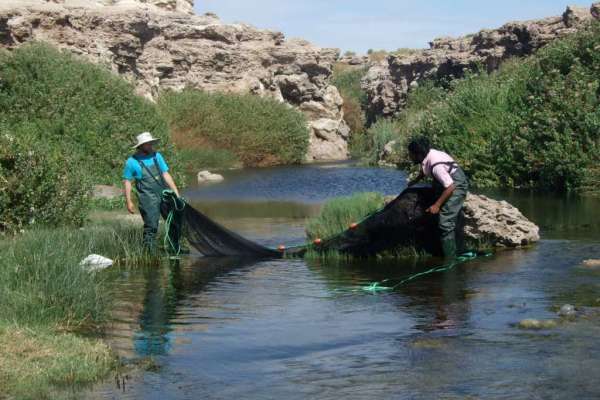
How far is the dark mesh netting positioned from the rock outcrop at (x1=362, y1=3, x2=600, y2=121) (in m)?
31.3

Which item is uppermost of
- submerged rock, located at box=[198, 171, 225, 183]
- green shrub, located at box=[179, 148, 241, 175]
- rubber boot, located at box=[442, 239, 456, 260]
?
green shrub, located at box=[179, 148, 241, 175]

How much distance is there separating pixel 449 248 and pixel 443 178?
131 centimetres

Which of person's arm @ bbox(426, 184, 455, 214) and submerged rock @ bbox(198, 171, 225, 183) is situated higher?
submerged rock @ bbox(198, 171, 225, 183)

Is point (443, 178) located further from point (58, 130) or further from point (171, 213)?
point (58, 130)

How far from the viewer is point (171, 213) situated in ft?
50.5

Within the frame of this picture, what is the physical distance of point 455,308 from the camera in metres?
11.4

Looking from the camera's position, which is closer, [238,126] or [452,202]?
[452,202]

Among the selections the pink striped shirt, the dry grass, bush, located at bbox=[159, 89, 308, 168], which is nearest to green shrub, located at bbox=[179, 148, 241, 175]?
bush, located at bbox=[159, 89, 308, 168]

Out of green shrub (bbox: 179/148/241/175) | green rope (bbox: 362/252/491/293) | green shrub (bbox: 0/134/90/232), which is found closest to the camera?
green rope (bbox: 362/252/491/293)

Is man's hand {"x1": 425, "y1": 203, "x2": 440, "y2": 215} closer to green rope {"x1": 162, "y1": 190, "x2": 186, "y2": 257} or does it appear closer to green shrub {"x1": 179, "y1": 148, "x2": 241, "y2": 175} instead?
green rope {"x1": 162, "y1": 190, "x2": 186, "y2": 257}

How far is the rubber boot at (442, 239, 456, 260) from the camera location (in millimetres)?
14719

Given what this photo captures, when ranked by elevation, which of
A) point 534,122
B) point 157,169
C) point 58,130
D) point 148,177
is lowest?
point 148,177

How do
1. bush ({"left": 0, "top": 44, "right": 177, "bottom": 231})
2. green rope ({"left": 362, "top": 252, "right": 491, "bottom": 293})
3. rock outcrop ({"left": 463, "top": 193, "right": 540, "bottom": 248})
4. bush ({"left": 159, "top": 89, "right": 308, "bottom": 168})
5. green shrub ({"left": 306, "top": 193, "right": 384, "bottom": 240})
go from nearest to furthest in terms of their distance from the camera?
green rope ({"left": 362, "top": 252, "right": 491, "bottom": 293}) → rock outcrop ({"left": 463, "top": 193, "right": 540, "bottom": 248}) → bush ({"left": 0, "top": 44, "right": 177, "bottom": 231}) → green shrub ({"left": 306, "top": 193, "right": 384, "bottom": 240}) → bush ({"left": 159, "top": 89, "right": 308, "bottom": 168})

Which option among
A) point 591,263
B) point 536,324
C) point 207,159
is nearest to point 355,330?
point 536,324
